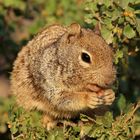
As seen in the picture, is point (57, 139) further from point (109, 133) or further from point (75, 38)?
point (75, 38)

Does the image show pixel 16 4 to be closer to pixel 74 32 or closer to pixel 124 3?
pixel 74 32

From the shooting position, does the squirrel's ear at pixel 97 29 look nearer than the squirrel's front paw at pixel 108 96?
No

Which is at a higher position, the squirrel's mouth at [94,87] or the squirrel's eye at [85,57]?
the squirrel's eye at [85,57]

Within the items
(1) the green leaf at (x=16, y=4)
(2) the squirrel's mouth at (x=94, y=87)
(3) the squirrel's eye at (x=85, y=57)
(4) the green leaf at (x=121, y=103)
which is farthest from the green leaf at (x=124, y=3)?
(1) the green leaf at (x=16, y=4)

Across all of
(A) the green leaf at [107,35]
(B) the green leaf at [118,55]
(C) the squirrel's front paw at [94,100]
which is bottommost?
(C) the squirrel's front paw at [94,100]

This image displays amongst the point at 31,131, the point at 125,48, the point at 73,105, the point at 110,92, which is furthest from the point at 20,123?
the point at 125,48

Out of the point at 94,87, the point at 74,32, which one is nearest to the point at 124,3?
the point at 74,32

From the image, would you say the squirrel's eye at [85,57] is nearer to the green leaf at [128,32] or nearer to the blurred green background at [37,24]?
the green leaf at [128,32]

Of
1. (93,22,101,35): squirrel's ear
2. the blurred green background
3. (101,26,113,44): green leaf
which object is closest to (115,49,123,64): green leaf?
(101,26,113,44): green leaf
